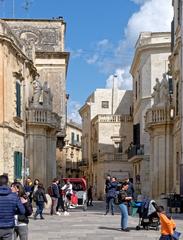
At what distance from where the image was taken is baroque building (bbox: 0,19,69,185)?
1165 inches

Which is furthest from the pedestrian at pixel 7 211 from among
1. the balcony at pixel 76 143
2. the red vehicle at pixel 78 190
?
the balcony at pixel 76 143

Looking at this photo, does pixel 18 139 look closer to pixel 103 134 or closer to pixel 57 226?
pixel 57 226

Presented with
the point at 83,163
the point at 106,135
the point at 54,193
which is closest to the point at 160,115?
the point at 54,193

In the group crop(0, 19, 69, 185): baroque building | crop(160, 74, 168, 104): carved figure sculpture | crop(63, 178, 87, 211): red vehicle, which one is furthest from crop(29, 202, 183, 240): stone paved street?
crop(160, 74, 168, 104): carved figure sculpture

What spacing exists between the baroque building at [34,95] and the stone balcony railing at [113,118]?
687 inches

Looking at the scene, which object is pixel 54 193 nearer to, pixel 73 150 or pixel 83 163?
pixel 83 163

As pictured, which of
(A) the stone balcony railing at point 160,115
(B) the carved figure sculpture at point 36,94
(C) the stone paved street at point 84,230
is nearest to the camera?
(C) the stone paved street at point 84,230

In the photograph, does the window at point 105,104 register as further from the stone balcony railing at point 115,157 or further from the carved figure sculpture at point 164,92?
the carved figure sculpture at point 164,92

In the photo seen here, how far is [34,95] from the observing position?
115 ft

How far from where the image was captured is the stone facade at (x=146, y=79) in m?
45.9

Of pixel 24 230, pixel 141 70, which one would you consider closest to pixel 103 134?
pixel 141 70

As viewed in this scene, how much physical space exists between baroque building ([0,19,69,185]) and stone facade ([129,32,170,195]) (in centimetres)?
632

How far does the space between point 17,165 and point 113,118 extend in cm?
3370

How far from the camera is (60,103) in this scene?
4334 centimetres
